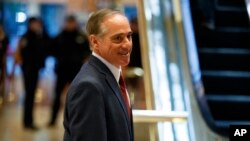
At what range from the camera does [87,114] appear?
2016 millimetres

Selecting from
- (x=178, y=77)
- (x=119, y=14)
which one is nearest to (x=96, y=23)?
(x=119, y=14)

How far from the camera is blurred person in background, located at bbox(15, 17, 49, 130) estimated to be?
7.15 metres

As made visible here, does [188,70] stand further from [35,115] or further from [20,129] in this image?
[35,115]

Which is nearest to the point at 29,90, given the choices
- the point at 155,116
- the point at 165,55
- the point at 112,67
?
the point at 165,55

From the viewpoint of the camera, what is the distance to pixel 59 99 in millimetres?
7453

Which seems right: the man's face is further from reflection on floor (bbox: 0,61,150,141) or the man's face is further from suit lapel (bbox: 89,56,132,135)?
reflection on floor (bbox: 0,61,150,141)

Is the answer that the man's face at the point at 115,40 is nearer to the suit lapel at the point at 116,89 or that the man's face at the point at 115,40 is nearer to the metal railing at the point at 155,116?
the suit lapel at the point at 116,89

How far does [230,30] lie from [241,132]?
149 inches

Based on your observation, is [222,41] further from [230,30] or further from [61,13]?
[61,13]

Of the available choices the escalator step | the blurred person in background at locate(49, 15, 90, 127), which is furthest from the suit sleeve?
the blurred person in background at locate(49, 15, 90, 127)

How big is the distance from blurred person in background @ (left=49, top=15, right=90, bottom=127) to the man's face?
5019mm

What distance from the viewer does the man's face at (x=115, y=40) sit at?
2131 millimetres

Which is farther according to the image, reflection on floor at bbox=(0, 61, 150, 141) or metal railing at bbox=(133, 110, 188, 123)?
reflection on floor at bbox=(0, 61, 150, 141)

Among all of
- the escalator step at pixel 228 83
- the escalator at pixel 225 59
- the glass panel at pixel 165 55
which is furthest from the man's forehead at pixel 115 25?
the escalator step at pixel 228 83
